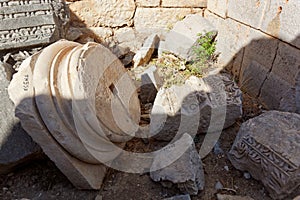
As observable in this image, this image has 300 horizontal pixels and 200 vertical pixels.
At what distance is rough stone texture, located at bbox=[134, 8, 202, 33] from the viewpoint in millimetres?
4531

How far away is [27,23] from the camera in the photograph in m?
3.06

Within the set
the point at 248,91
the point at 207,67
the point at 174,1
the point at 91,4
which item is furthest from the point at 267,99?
the point at 91,4

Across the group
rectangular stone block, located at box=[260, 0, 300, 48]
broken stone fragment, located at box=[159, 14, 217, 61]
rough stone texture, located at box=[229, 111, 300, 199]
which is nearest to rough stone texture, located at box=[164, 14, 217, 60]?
broken stone fragment, located at box=[159, 14, 217, 61]

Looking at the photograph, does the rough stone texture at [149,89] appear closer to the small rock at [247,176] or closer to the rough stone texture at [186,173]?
the rough stone texture at [186,173]

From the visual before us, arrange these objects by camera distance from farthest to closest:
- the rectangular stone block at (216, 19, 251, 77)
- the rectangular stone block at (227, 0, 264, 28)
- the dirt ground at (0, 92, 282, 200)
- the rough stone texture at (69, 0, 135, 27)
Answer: the rough stone texture at (69, 0, 135, 27) < the rectangular stone block at (216, 19, 251, 77) < the rectangular stone block at (227, 0, 264, 28) < the dirt ground at (0, 92, 282, 200)

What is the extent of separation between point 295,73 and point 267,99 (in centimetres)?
49

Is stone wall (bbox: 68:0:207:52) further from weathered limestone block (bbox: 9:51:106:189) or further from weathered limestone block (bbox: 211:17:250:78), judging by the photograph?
weathered limestone block (bbox: 9:51:106:189)

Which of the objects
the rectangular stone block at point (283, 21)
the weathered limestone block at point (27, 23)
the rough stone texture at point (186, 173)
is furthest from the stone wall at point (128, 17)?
the rough stone texture at point (186, 173)

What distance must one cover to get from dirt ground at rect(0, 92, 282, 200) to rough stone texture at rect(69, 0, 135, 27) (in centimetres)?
285

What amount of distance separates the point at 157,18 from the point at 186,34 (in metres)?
0.74

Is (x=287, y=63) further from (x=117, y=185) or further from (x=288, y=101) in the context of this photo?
(x=117, y=185)

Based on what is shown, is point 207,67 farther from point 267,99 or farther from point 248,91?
point 267,99

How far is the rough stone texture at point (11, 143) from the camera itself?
213 centimetres

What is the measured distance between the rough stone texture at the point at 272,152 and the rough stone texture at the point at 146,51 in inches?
90.1
